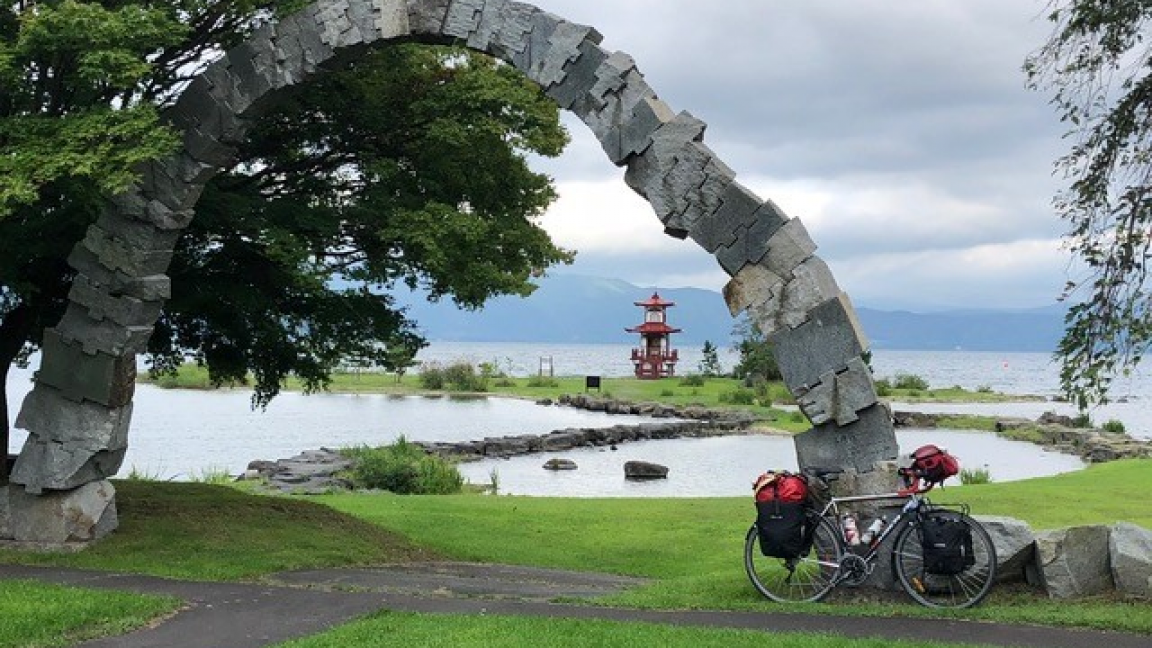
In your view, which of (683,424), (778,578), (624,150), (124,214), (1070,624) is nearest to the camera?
(1070,624)

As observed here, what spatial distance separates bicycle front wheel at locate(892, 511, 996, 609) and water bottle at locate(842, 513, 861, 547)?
1.03ft

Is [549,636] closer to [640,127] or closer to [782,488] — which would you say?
[782,488]

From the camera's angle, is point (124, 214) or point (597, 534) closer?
point (124, 214)

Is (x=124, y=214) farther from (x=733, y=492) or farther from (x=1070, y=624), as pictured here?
(x=733, y=492)

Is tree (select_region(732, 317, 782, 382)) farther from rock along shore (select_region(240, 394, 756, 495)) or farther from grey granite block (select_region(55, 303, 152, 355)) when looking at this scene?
grey granite block (select_region(55, 303, 152, 355))

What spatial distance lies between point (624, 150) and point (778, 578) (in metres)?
4.01

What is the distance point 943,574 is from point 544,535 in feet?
25.6

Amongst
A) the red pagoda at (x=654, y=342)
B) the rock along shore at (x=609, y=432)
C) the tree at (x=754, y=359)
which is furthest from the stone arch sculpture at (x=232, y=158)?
the red pagoda at (x=654, y=342)

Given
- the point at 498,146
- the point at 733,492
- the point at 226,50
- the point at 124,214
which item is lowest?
the point at 733,492

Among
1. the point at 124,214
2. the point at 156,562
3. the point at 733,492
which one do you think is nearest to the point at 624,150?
the point at 124,214

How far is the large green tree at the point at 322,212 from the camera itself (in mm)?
11414

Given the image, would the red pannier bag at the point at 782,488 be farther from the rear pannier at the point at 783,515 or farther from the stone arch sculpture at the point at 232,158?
the stone arch sculpture at the point at 232,158

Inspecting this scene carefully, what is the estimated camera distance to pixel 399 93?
13180 mm

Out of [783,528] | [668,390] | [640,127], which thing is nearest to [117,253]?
[640,127]
